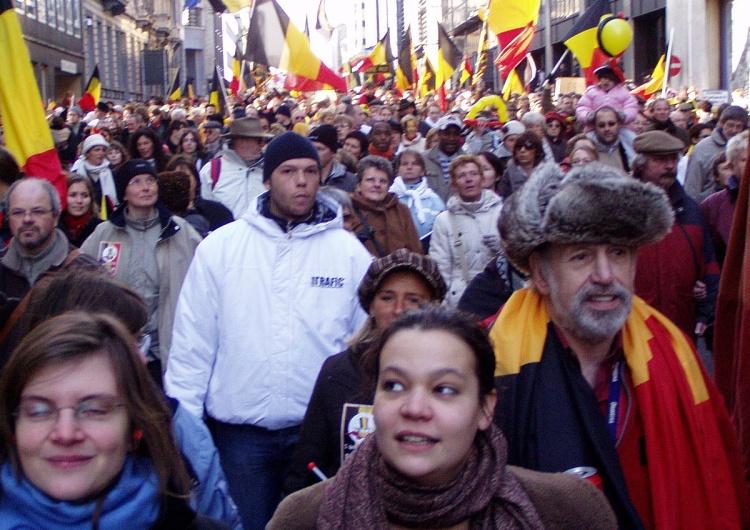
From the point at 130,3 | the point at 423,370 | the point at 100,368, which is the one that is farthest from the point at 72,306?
the point at 130,3

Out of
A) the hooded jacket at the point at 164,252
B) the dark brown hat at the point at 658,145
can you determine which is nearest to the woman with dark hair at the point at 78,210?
the hooded jacket at the point at 164,252

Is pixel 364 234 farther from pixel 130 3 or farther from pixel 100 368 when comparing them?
pixel 130 3

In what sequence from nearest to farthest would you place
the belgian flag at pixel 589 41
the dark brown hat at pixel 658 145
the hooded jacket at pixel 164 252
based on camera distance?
the hooded jacket at pixel 164 252 → the dark brown hat at pixel 658 145 → the belgian flag at pixel 589 41

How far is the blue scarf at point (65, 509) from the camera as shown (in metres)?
2.25

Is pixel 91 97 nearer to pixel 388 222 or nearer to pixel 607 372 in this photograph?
pixel 388 222

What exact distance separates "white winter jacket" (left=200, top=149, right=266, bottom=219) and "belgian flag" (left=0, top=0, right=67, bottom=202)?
1611 mm

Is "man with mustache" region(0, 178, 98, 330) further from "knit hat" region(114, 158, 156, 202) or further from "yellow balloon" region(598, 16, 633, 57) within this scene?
"yellow balloon" region(598, 16, 633, 57)

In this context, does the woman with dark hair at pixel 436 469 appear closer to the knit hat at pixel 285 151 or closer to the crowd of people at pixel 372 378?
the crowd of people at pixel 372 378

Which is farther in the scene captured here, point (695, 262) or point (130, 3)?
point (130, 3)

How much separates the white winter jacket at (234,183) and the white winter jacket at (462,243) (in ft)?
5.87

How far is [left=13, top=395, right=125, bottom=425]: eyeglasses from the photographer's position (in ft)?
7.62

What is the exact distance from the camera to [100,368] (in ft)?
7.88

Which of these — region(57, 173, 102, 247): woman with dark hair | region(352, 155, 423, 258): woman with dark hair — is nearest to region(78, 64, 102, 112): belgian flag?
region(57, 173, 102, 247): woman with dark hair

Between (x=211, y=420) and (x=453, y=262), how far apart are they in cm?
303
